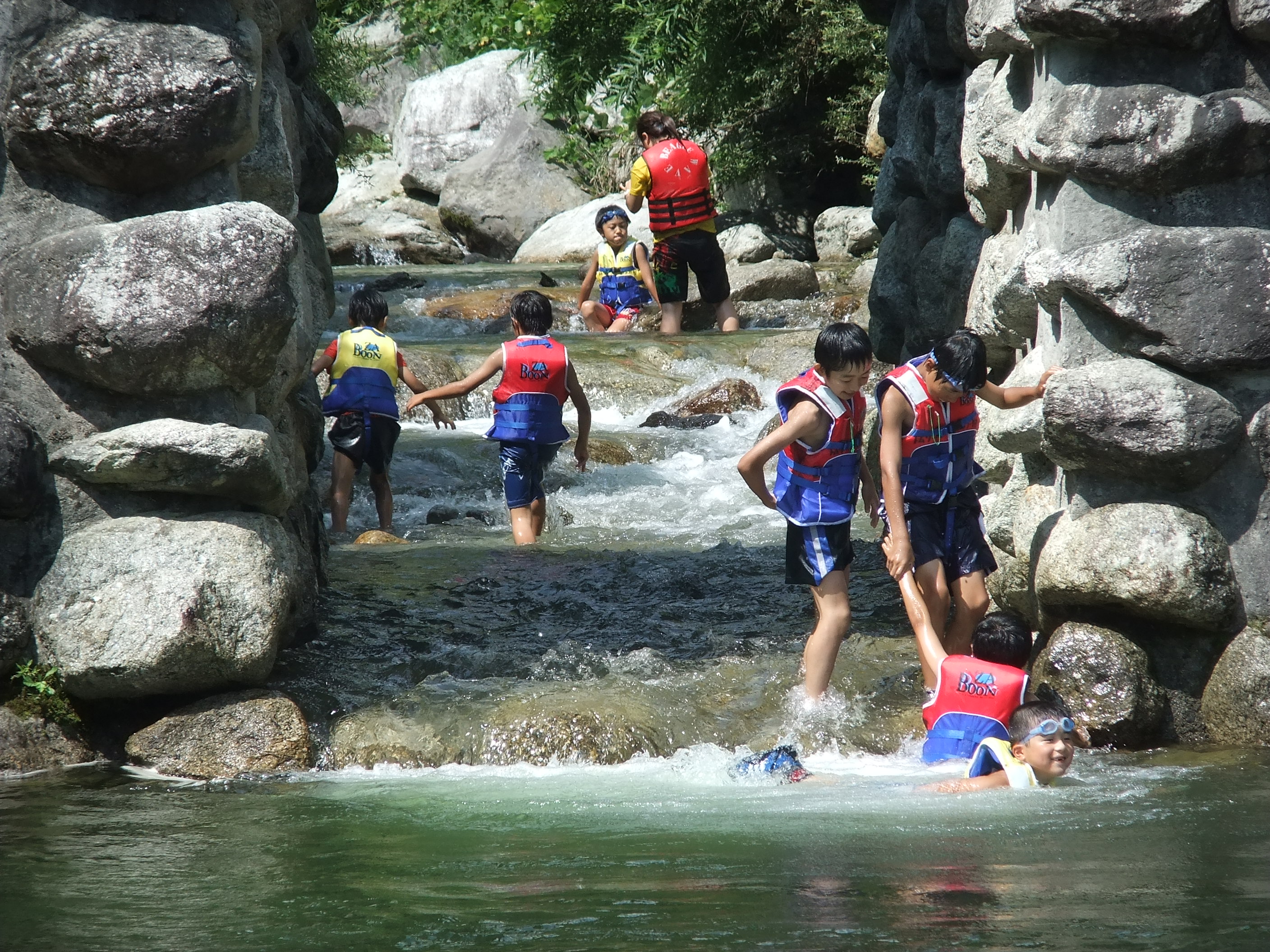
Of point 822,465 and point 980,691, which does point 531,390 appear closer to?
point 822,465

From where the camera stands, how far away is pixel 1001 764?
4.20 meters

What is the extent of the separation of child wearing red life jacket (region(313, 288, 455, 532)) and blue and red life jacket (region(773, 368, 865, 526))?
341 centimetres

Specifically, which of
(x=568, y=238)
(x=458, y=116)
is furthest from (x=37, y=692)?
(x=458, y=116)

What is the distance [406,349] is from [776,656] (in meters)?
6.98

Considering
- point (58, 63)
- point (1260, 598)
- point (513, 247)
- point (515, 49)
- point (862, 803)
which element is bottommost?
point (862, 803)

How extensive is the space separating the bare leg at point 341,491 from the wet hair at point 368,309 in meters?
0.84

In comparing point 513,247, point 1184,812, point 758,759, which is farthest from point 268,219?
point 513,247

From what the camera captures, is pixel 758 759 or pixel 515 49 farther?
pixel 515 49

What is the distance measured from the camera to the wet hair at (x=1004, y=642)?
4.57 meters

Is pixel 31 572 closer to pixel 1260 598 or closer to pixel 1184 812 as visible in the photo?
pixel 1184 812

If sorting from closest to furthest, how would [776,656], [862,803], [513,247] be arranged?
[862,803], [776,656], [513,247]

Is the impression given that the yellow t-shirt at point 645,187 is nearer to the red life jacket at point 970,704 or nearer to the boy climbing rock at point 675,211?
the boy climbing rock at point 675,211

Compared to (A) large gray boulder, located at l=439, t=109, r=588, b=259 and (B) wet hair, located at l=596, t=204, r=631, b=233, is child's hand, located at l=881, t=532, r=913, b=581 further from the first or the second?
(A) large gray boulder, located at l=439, t=109, r=588, b=259

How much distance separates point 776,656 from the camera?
543cm
